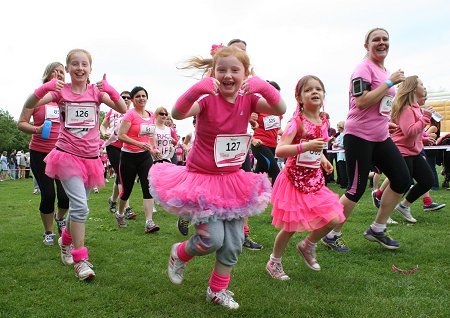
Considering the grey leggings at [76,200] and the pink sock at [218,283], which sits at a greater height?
the grey leggings at [76,200]

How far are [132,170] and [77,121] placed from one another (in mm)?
2428

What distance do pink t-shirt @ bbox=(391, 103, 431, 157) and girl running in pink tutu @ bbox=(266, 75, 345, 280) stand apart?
2032 mm

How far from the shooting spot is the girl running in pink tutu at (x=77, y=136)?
13.8ft

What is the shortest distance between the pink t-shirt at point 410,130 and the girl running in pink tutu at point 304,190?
6.67 ft

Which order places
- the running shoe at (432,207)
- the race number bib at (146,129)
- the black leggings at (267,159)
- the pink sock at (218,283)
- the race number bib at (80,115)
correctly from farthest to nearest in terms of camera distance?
the running shoe at (432,207), the race number bib at (146,129), the black leggings at (267,159), the race number bib at (80,115), the pink sock at (218,283)

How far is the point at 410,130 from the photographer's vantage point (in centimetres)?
571

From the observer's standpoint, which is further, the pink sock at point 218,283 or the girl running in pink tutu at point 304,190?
the girl running in pink tutu at point 304,190

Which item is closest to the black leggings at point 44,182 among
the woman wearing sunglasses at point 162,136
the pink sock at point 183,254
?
the pink sock at point 183,254

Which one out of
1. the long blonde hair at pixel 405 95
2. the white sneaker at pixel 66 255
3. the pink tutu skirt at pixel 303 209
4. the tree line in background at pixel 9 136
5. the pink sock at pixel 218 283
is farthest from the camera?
the tree line in background at pixel 9 136

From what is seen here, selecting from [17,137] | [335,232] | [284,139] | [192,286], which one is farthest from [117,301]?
[17,137]

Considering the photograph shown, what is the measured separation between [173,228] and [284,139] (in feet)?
11.3

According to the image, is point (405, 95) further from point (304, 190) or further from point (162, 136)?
point (162, 136)

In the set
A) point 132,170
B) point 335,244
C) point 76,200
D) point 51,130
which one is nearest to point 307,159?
point 335,244

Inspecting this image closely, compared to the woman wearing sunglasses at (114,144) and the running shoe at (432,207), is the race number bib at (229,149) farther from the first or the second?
the running shoe at (432,207)
